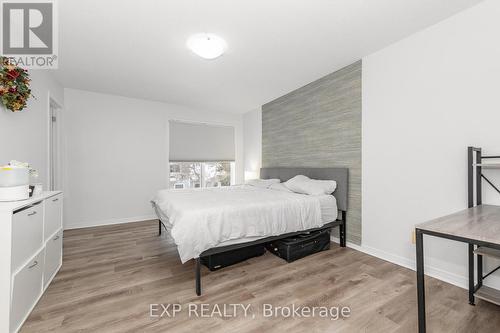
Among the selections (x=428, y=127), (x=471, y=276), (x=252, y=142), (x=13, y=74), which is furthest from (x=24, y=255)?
(x=252, y=142)

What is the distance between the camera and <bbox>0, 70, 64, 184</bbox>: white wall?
7.00 feet

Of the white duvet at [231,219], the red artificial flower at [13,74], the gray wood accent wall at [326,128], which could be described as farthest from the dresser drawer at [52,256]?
the gray wood accent wall at [326,128]

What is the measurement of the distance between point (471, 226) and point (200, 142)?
4.86 meters

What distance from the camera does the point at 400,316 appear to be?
1670 mm

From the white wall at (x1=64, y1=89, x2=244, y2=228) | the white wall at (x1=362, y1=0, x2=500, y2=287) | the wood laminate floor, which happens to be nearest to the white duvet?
the wood laminate floor

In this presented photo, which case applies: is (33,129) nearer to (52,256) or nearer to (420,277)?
(52,256)

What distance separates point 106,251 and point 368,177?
363 centimetres

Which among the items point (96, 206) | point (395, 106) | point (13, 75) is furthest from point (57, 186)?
point (395, 106)

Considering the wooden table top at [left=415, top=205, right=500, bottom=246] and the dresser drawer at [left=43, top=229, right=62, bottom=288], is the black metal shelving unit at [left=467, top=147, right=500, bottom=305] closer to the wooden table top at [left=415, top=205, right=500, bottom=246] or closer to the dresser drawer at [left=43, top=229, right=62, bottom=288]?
the wooden table top at [left=415, top=205, right=500, bottom=246]

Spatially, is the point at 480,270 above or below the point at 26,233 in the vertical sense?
below

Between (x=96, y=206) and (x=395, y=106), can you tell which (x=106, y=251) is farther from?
(x=395, y=106)

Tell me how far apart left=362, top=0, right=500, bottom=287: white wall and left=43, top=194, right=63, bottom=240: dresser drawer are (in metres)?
3.53

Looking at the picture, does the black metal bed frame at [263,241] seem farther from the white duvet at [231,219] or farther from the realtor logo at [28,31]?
the realtor logo at [28,31]

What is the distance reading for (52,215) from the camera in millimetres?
2189
